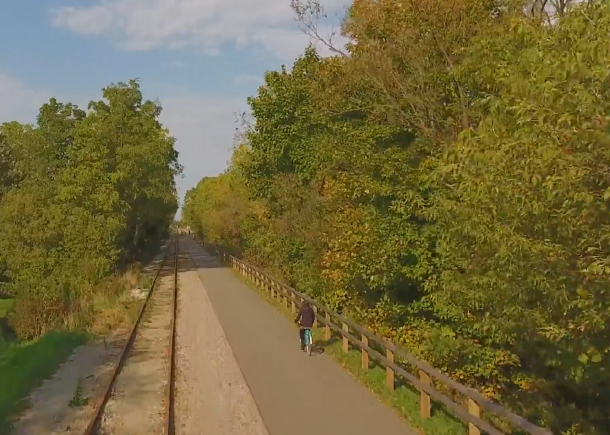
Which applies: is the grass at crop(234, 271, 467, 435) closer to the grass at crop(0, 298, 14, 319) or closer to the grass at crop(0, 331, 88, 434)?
the grass at crop(0, 331, 88, 434)

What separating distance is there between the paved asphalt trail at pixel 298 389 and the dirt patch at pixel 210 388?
0.22 m

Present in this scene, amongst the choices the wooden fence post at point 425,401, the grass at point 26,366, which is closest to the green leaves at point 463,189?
the wooden fence post at point 425,401

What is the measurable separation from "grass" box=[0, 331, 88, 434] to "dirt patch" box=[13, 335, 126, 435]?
0.21 m

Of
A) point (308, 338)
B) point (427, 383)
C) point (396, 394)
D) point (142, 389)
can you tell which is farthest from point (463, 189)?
point (308, 338)

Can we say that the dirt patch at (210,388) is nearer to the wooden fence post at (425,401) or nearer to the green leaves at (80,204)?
the wooden fence post at (425,401)

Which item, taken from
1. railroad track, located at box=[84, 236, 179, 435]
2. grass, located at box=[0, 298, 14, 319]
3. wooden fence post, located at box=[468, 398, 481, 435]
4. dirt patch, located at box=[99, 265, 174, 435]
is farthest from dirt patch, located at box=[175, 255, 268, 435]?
grass, located at box=[0, 298, 14, 319]

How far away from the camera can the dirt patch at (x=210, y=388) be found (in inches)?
437

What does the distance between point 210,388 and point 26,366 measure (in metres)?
6.61

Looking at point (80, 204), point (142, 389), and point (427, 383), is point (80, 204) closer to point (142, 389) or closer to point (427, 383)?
point (142, 389)

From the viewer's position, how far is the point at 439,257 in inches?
612

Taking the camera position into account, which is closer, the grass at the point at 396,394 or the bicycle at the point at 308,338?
the grass at the point at 396,394

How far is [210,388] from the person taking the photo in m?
13.6

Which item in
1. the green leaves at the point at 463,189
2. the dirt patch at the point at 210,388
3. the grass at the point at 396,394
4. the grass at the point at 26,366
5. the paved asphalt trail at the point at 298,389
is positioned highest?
the green leaves at the point at 463,189

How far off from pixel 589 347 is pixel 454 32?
10.0 metres
